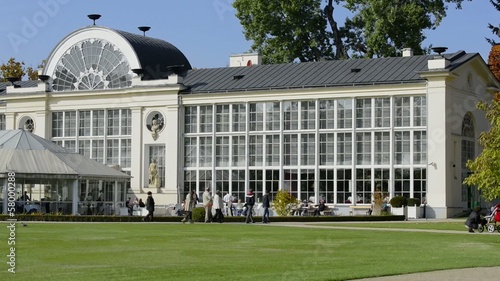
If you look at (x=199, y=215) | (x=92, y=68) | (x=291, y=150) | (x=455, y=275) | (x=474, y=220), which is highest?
(x=92, y=68)

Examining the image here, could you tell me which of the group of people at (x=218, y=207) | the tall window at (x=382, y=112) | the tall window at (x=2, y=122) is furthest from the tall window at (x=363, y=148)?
the tall window at (x=2, y=122)

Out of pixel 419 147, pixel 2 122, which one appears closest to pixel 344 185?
pixel 419 147

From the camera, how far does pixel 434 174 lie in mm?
59594

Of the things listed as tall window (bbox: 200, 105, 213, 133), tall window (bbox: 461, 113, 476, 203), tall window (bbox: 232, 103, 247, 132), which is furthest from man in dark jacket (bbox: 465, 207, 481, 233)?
tall window (bbox: 200, 105, 213, 133)

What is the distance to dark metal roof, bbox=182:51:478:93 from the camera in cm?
6231

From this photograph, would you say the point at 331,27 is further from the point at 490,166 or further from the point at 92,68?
the point at 490,166

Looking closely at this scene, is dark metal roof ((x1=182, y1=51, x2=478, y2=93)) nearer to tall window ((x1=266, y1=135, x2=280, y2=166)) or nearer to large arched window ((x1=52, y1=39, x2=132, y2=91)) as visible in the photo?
tall window ((x1=266, y1=135, x2=280, y2=166))

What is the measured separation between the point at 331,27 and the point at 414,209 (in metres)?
26.2

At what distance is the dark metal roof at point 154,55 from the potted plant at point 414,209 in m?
20.7

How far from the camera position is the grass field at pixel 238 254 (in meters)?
19.0

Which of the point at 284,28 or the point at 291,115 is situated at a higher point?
the point at 284,28

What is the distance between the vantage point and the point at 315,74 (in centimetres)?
6562

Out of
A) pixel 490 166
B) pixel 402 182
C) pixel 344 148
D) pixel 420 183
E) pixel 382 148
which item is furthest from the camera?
pixel 344 148

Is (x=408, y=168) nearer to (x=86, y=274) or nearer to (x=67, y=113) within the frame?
(x=67, y=113)
